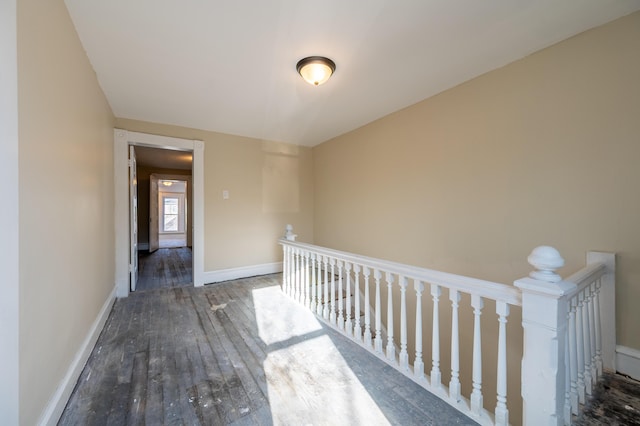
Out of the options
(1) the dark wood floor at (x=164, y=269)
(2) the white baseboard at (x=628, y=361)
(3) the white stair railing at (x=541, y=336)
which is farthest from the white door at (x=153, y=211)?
(2) the white baseboard at (x=628, y=361)

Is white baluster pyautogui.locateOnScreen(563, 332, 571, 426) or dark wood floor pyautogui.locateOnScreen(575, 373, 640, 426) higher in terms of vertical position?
white baluster pyautogui.locateOnScreen(563, 332, 571, 426)

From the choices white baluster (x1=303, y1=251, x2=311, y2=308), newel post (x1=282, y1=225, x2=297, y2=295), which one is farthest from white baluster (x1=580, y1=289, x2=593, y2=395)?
newel post (x1=282, y1=225, x2=297, y2=295)

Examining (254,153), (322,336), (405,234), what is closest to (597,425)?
(322,336)

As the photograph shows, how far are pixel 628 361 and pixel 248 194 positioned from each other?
430 cm

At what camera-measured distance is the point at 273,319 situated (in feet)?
8.75

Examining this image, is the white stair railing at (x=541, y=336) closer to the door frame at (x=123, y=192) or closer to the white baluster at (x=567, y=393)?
the white baluster at (x=567, y=393)

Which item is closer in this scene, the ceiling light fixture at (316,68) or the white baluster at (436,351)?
the white baluster at (436,351)

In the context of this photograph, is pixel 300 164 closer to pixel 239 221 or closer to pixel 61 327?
pixel 239 221

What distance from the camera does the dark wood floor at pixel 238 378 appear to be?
1433 millimetres

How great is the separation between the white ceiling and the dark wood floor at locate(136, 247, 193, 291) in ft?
8.26

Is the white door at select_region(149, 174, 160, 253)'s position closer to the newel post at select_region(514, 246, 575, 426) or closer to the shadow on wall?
the shadow on wall

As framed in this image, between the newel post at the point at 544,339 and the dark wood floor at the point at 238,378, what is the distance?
1.30 feet

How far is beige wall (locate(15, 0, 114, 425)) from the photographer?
115 centimetres

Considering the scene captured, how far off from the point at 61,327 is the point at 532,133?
3601 mm
